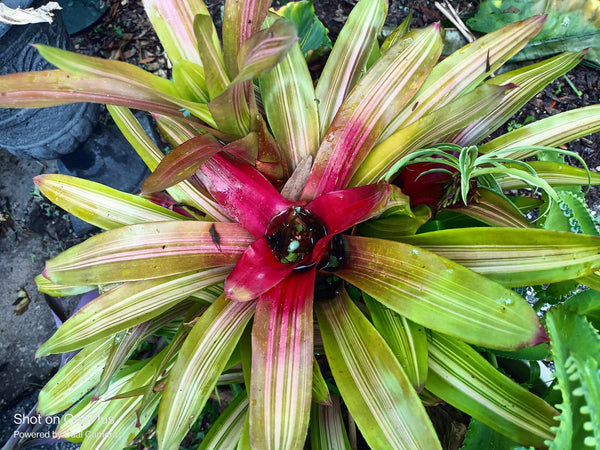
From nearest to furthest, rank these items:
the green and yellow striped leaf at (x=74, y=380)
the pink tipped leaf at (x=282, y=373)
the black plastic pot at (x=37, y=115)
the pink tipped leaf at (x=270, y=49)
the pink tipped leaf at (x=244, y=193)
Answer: the pink tipped leaf at (x=270, y=49) → the pink tipped leaf at (x=282, y=373) → the pink tipped leaf at (x=244, y=193) → the green and yellow striped leaf at (x=74, y=380) → the black plastic pot at (x=37, y=115)

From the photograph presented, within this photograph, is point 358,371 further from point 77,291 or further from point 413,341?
point 77,291

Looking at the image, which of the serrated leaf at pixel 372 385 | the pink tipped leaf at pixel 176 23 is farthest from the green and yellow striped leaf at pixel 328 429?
the pink tipped leaf at pixel 176 23

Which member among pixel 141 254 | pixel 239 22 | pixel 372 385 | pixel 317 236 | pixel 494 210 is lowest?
pixel 141 254

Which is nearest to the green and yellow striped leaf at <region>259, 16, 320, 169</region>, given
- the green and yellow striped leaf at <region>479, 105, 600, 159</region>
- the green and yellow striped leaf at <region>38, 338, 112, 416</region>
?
the green and yellow striped leaf at <region>479, 105, 600, 159</region>

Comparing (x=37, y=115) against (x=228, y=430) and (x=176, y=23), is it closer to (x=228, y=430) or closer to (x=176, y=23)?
(x=176, y=23)

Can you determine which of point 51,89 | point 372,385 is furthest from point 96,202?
point 372,385

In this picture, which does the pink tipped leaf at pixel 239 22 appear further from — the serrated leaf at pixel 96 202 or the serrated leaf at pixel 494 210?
the serrated leaf at pixel 494 210

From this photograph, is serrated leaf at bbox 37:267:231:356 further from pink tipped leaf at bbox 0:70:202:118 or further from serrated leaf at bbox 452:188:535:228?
serrated leaf at bbox 452:188:535:228
